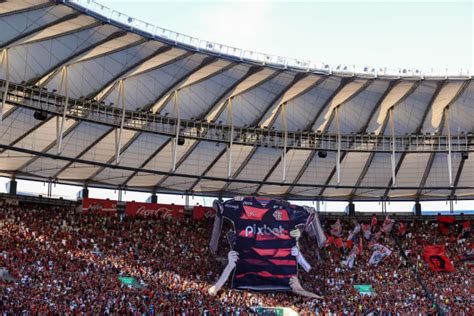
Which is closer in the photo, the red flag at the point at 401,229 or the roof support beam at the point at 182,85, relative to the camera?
the roof support beam at the point at 182,85

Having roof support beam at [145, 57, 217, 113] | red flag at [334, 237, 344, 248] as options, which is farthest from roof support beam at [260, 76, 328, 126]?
red flag at [334, 237, 344, 248]

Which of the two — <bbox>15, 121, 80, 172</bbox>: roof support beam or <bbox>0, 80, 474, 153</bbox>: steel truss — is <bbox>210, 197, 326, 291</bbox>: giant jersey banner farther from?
<bbox>15, 121, 80, 172</bbox>: roof support beam

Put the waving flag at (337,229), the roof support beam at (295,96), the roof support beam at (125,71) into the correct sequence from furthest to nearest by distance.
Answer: the waving flag at (337,229) < the roof support beam at (295,96) < the roof support beam at (125,71)

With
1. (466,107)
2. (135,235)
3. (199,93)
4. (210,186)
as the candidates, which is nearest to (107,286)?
(135,235)

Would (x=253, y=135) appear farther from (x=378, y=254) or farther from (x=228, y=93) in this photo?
(x=378, y=254)

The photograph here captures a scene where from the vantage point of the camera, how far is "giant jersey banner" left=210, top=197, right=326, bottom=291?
4981 centimetres

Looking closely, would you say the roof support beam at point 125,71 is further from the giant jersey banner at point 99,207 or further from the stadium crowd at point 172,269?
the giant jersey banner at point 99,207

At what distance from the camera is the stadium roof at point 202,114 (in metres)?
40.7

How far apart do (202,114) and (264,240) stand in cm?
1076

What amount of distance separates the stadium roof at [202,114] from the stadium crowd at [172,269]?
4738 mm

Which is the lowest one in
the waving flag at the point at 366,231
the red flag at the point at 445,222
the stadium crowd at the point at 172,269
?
the stadium crowd at the point at 172,269

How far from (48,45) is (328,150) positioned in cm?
A: 2415

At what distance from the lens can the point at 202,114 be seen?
166 feet

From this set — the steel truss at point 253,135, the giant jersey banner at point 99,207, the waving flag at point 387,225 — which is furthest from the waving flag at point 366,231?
the giant jersey banner at point 99,207
